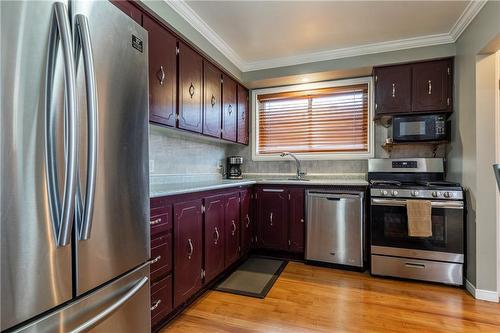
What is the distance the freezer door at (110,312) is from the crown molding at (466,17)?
10.3ft

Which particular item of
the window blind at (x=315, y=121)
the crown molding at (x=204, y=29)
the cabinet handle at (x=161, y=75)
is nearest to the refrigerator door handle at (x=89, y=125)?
the cabinet handle at (x=161, y=75)

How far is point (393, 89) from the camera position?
2961 mm

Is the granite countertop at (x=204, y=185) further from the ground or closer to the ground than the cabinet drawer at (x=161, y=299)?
further from the ground

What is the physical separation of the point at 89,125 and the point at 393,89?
3114 millimetres

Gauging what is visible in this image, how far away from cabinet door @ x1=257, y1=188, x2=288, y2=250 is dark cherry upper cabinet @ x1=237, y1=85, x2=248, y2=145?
88cm

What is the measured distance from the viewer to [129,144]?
108cm

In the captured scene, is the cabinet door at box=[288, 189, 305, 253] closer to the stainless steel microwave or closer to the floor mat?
the floor mat

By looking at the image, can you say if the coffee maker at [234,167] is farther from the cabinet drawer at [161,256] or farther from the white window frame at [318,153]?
the cabinet drawer at [161,256]

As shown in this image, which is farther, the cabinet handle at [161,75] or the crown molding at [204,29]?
the crown molding at [204,29]

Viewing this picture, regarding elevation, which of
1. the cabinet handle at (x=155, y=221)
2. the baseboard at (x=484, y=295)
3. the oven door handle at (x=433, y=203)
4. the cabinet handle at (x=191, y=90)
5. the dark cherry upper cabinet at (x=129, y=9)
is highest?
the dark cherry upper cabinet at (x=129, y=9)

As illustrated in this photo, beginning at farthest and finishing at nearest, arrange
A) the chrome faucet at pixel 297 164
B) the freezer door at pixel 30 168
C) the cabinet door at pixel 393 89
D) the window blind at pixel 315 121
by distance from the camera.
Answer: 1. the chrome faucet at pixel 297 164
2. the window blind at pixel 315 121
3. the cabinet door at pixel 393 89
4. the freezer door at pixel 30 168

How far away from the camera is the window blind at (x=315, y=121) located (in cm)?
345

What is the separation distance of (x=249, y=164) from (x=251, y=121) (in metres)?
0.65

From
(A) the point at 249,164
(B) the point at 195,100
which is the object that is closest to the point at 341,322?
(B) the point at 195,100
